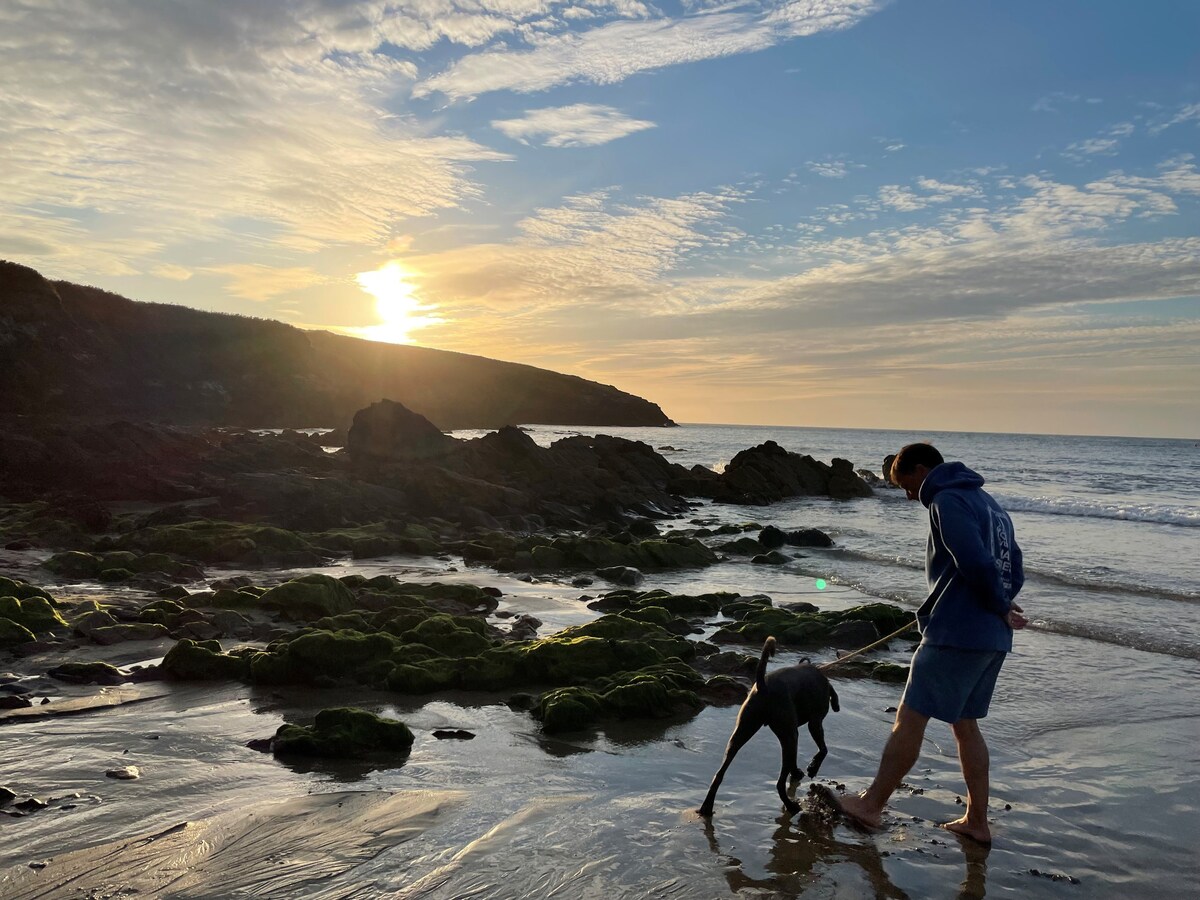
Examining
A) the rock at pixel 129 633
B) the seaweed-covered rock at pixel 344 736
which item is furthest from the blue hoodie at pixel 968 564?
the rock at pixel 129 633

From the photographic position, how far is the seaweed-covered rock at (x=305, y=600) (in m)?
11.9

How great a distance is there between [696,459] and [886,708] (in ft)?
238

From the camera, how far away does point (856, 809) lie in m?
5.62

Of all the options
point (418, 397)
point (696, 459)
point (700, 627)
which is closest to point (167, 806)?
point (700, 627)

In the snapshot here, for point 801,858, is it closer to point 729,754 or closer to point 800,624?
point 729,754

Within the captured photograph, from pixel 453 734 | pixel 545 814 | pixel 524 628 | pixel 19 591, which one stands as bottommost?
pixel 524 628

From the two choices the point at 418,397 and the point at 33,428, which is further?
the point at 418,397

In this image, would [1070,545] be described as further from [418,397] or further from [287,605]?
[418,397]

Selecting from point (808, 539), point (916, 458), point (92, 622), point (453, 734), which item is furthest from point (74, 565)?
point (808, 539)

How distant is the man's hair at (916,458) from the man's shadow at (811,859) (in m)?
2.49

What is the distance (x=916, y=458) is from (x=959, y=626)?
1.15 metres

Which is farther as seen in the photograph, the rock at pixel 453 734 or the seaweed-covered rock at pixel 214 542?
the seaweed-covered rock at pixel 214 542

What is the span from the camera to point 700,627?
42.5 ft

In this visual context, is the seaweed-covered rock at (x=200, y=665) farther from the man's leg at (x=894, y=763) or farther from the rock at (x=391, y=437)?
the rock at (x=391, y=437)
